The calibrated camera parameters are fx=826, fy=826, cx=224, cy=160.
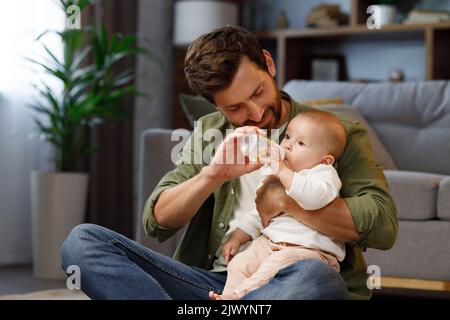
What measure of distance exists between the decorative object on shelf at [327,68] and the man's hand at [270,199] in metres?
3.14

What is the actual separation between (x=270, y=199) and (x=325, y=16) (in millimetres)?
3086

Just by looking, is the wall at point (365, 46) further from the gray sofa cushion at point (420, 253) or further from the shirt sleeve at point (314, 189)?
the shirt sleeve at point (314, 189)

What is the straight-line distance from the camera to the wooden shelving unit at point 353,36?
4160 millimetres

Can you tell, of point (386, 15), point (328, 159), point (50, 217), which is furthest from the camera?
point (386, 15)

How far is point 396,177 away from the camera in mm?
2736

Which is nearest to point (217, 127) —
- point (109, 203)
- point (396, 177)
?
point (396, 177)

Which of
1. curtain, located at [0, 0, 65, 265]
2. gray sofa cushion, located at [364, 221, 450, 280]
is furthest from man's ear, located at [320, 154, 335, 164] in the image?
curtain, located at [0, 0, 65, 265]

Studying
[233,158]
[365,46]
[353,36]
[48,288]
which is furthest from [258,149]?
[365,46]

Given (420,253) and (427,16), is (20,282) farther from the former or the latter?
(427,16)

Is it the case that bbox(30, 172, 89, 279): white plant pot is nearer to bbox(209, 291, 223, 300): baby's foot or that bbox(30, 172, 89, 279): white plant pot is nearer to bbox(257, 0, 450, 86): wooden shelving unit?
bbox(257, 0, 450, 86): wooden shelving unit

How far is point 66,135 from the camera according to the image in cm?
372

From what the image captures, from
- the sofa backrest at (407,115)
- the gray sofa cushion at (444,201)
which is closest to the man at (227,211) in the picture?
the gray sofa cushion at (444,201)
